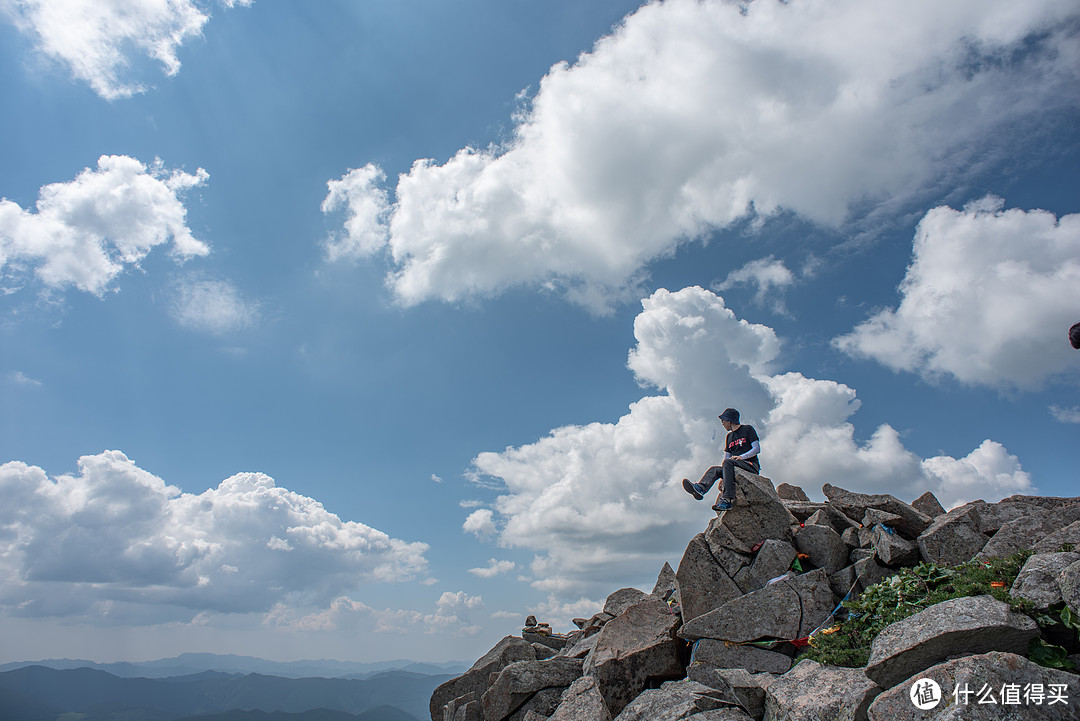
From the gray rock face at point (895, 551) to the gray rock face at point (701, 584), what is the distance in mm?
4366

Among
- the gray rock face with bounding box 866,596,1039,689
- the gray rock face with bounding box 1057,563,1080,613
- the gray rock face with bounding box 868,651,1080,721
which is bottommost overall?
the gray rock face with bounding box 868,651,1080,721

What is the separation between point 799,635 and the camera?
50.1 ft

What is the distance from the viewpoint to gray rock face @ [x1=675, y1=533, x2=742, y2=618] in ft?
57.8

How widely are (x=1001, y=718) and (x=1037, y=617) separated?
3.32 metres

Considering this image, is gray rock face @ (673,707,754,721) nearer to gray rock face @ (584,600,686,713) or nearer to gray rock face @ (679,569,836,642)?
gray rock face @ (679,569,836,642)

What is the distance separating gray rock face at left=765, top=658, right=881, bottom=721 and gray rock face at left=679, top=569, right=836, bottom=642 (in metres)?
3.00

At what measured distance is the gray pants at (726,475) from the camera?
62.0ft

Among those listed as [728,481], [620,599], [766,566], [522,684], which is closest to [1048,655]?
[766,566]

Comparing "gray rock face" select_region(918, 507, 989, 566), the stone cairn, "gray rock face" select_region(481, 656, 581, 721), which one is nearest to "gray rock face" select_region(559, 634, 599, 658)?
the stone cairn

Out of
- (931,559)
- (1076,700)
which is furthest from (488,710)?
(1076,700)

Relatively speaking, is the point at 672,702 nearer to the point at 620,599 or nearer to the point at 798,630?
the point at 798,630

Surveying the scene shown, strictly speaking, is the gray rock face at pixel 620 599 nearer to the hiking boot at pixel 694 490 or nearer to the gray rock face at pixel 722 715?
the hiking boot at pixel 694 490

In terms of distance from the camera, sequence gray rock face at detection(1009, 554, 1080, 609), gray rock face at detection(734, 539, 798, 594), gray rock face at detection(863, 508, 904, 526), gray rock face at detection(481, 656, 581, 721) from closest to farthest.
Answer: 1. gray rock face at detection(1009, 554, 1080, 609)
2. gray rock face at detection(734, 539, 798, 594)
3. gray rock face at detection(863, 508, 904, 526)
4. gray rock face at detection(481, 656, 581, 721)

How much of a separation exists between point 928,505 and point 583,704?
15.2m
